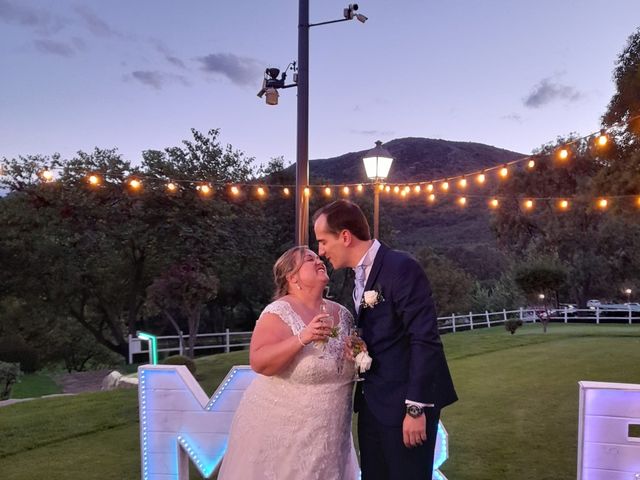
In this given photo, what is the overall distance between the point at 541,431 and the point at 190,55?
696 inches

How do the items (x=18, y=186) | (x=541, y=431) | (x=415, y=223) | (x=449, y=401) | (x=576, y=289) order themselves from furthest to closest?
(x=415, y=223)
(x=576, y=289)
(x=18, y=186)
(x=541, y=431)
(x=449, y=401)

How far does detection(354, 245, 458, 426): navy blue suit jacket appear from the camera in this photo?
2592 mm

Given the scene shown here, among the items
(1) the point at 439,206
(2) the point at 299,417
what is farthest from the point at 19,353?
(1) the point at 439,206

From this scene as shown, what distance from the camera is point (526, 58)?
866 inches

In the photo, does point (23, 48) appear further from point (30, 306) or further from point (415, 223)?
point (415, 223)

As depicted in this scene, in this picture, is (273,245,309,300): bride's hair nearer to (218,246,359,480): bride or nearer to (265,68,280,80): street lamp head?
(218,246,359,480): bride

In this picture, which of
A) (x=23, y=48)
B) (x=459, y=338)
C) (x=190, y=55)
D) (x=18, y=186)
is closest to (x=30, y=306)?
(x=18, y=186)

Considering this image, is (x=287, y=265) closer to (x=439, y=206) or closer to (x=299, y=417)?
(x=299, y=417)

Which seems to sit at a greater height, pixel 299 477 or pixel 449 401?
pixel 449 401

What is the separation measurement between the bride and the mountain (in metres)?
24.4

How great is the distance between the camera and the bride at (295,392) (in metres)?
2.84

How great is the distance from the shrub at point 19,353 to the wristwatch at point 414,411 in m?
22.6

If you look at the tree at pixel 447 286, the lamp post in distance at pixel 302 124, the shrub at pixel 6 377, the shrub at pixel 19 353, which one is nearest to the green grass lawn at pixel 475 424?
the lamp post in distance at pixel 302 124

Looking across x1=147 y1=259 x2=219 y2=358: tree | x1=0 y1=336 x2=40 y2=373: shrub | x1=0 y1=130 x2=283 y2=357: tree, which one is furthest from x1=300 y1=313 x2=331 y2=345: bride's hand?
x1=0 y1=336 x2=40 y2=373: shrub
